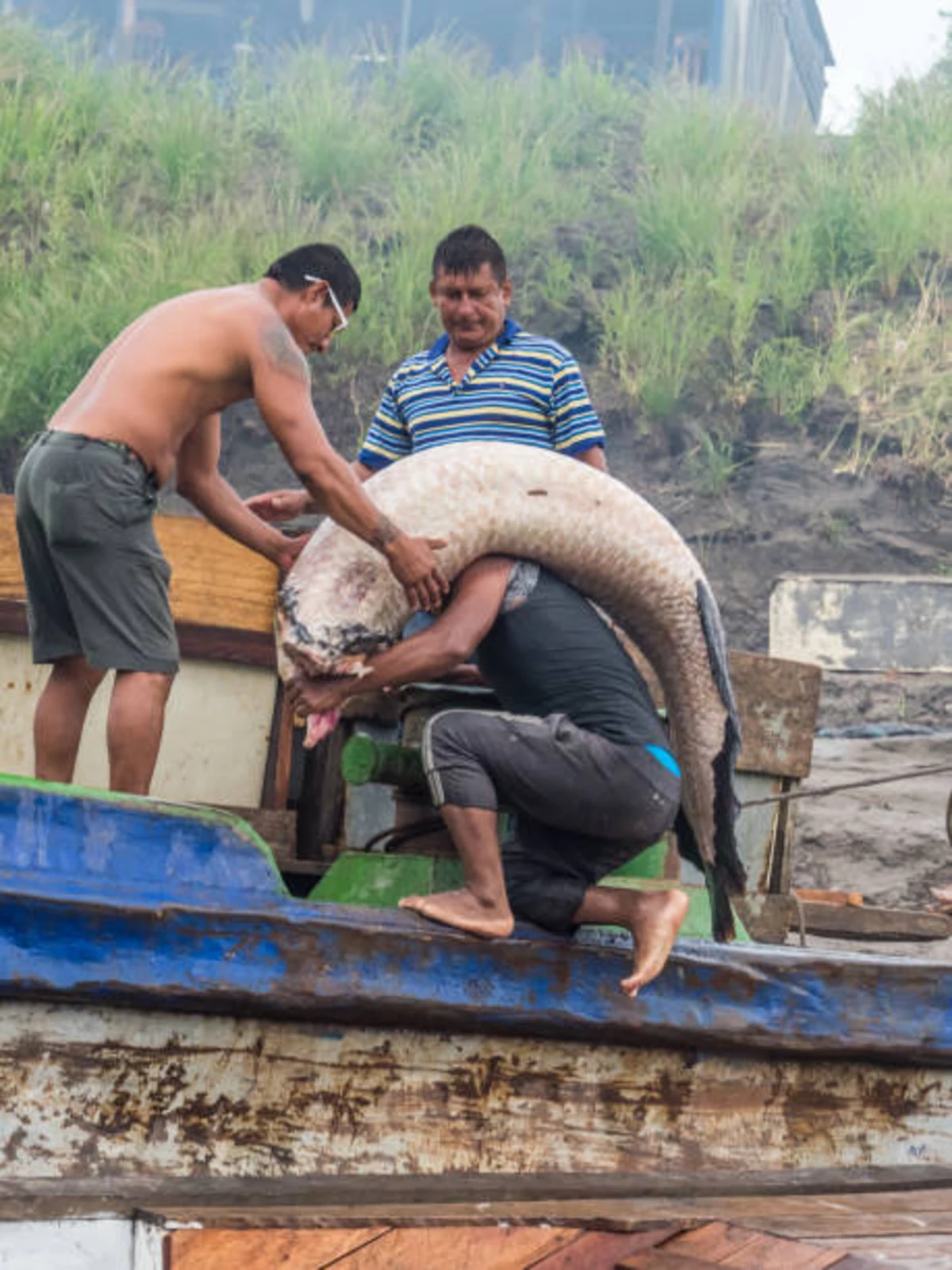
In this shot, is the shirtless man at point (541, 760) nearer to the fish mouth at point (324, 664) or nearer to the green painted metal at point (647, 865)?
the fish mouth at point (324, 664)

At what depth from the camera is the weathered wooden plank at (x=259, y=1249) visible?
2.61 m

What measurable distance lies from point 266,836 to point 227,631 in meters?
0.53

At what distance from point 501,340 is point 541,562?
0.94m

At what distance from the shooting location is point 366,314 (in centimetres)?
1472

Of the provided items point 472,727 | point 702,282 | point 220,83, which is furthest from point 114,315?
point 472,727

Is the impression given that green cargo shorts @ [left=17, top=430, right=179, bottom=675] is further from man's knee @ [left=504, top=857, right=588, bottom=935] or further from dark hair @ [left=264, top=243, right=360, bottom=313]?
man's knee @ [left=504, top=857, right=588, bottom=935]

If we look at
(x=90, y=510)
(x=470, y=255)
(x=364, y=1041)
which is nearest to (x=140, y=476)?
(x=90, y=510)

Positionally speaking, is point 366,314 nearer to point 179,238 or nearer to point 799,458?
point 179,238

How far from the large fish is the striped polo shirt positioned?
0.61 meters

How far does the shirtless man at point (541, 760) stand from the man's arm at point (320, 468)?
0.11m

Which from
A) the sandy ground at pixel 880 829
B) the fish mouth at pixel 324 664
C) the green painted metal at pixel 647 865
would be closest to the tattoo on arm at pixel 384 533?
the fish mouth at pixel 324 664

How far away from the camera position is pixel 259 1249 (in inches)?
104

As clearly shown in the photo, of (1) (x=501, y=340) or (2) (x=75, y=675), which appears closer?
(2) (x=75, y=675)

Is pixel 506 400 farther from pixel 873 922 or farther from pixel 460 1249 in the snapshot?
pixel 873 922
